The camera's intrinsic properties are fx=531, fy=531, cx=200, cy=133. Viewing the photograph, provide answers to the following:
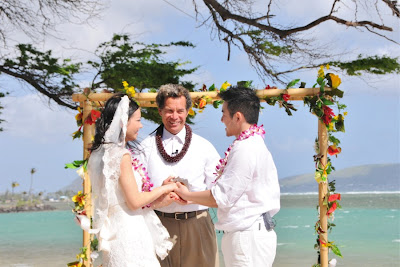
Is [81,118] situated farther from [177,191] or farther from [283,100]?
[283,100]

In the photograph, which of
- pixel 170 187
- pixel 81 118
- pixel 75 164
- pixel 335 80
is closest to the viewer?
pixel 170 187

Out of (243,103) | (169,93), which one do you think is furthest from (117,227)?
(169,93)

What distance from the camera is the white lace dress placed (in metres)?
2.88

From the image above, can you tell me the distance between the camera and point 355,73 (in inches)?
335

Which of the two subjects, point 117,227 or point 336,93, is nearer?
point 117,227

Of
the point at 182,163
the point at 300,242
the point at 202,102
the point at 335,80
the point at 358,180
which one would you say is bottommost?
the point at 300,242

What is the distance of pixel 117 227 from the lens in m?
2.92

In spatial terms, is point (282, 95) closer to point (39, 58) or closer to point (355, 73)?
point (355, 73)

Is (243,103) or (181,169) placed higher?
(243,103)

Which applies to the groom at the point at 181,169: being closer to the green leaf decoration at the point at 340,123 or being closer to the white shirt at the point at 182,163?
the white shirt at the point at 182,163

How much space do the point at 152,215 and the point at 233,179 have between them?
2.03 feet

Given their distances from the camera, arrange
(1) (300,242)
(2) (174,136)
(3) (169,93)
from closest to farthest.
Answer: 1. (3) (169,93)
2. (2) (174,136)
3. (1) (300,242)

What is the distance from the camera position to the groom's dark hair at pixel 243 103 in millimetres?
2865

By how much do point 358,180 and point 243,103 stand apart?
65.3 metres
